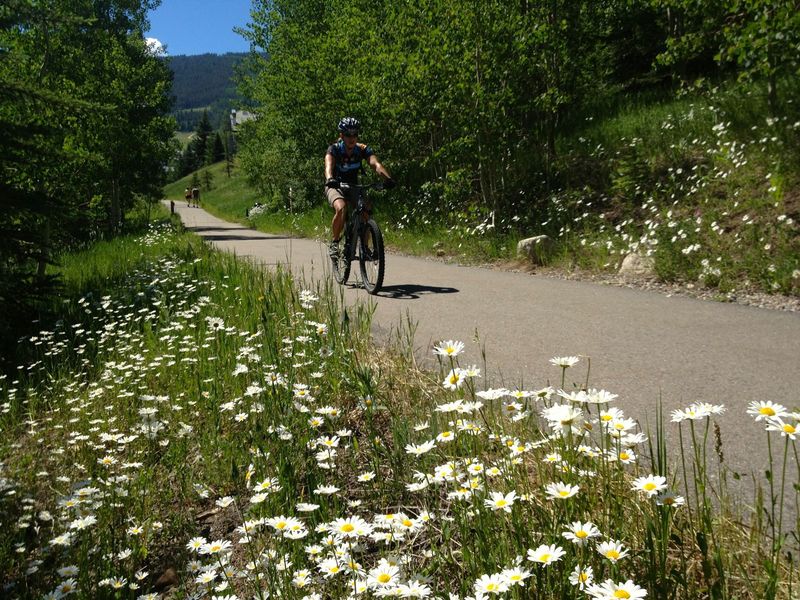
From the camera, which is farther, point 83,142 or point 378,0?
point 378,0

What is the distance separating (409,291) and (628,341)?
370 cm

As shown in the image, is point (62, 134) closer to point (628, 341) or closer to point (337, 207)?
point (337, 207)

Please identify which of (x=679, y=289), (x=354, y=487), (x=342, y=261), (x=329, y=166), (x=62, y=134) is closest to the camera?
(x=354, y=487)

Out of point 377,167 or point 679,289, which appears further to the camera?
point 377,167

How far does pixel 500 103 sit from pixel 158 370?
947 cm

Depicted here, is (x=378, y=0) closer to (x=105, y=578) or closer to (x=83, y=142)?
(x=83, y=142)

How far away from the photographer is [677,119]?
1275 centimetres

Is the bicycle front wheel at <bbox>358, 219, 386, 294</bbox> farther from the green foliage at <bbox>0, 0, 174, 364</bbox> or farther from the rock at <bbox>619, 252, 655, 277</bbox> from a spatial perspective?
the green foliage at <bbox>0, 0, 174, 364</bbox>

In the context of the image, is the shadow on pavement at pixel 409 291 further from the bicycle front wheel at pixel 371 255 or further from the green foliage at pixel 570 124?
the green foliage at pixel 570 124

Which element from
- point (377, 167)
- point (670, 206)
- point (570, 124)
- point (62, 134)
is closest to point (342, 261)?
point (377, 167)

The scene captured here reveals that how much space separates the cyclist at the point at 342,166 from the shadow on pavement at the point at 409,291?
46.3 inches

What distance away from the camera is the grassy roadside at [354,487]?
1864mm

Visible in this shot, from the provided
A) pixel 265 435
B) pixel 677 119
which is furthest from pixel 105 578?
pixel 677 119

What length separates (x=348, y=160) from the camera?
29.6 ft
